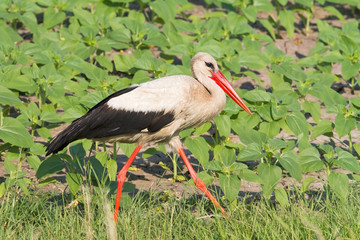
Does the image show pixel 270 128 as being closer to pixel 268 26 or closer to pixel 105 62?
pixel 105 62

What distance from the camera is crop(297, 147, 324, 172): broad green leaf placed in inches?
197

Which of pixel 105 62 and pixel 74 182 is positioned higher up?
pixel 74 182

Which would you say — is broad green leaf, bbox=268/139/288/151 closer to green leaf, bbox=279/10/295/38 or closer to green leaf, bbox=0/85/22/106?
green leaf, bbox=0/85/22/106

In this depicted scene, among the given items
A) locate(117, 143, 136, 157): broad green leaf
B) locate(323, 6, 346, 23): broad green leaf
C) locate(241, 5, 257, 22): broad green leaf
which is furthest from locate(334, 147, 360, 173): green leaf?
locate(323, 6, 346, 23): broad green leaf

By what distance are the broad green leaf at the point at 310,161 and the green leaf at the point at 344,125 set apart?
620 mm

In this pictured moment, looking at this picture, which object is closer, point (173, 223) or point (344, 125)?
point (173, 223)

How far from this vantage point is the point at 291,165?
4.89 m

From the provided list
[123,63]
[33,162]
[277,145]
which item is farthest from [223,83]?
[123,63]

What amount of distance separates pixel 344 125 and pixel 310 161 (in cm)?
80

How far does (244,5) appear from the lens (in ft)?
27.1

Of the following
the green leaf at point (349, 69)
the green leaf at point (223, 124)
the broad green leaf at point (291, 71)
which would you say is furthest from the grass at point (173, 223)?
the green leaf at point (349, 69)

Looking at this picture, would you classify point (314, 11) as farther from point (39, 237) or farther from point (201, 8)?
point (39, 237)

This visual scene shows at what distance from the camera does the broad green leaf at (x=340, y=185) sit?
15.3 feet

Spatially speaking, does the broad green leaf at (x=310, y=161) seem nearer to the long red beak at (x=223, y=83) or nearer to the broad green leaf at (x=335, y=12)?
the long red beak at (x=223, y=83)
